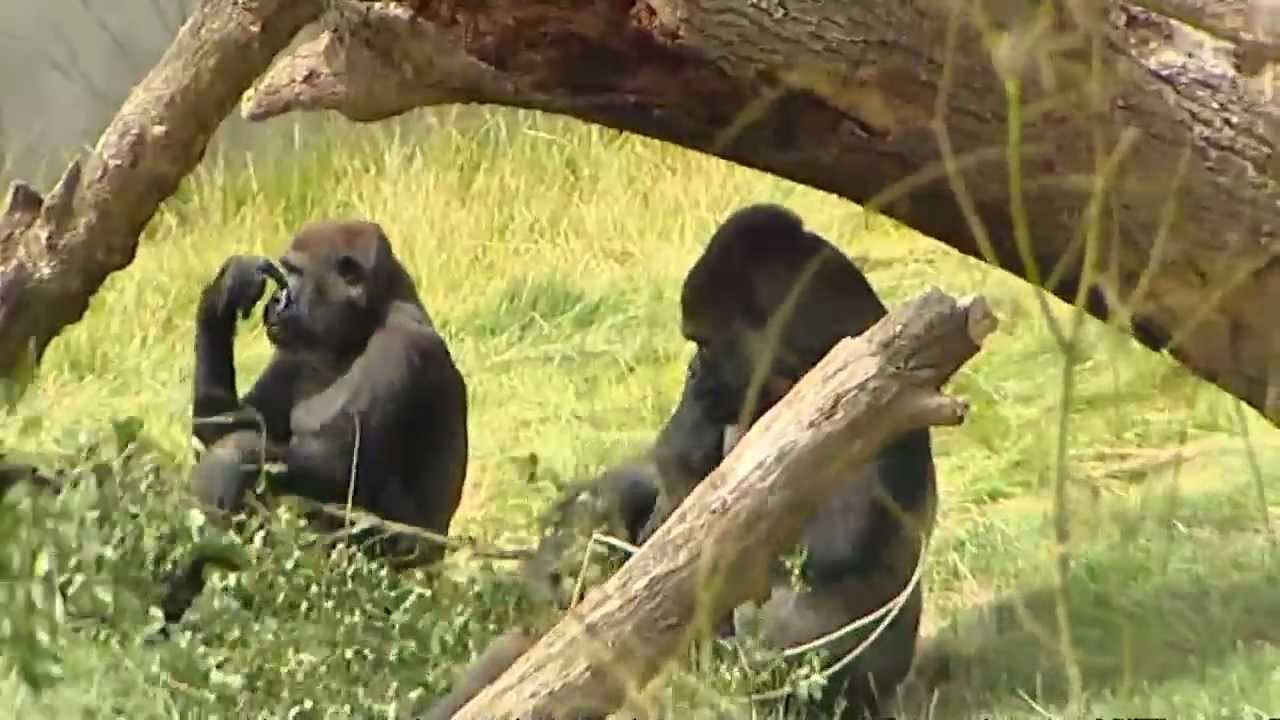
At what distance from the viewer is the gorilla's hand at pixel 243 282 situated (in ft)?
8.16

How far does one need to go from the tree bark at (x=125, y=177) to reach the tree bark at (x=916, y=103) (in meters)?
0.25

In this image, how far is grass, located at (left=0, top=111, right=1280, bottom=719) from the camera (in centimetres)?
194

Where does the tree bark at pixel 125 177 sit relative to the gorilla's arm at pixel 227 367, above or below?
above

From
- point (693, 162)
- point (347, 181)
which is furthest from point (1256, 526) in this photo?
point (347, 181)

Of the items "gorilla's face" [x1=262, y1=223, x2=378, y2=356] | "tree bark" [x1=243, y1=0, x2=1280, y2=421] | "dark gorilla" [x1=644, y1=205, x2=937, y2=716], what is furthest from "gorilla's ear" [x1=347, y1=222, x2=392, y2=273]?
"dark gorilla" [x1=644, y1=205, x2=937, y2=716]

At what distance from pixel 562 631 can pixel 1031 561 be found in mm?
1030

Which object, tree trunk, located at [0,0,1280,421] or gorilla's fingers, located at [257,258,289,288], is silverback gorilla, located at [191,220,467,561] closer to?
gorilla's fingers, located at [257,258,289,288]

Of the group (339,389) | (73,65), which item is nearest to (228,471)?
(339,389)

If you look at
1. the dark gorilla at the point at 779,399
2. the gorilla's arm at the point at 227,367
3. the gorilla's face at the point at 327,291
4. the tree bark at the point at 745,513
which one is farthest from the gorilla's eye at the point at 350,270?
the tree bark at the point at 745,513

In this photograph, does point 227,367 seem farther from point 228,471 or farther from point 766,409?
point 766,409

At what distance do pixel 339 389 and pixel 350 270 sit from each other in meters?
0.17

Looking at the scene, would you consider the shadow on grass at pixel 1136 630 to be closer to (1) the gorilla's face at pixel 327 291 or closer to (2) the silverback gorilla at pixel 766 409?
(2) the silverback gorilla at pixel 766 409

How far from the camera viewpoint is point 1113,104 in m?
2.03

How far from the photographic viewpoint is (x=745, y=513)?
66.4 inches
